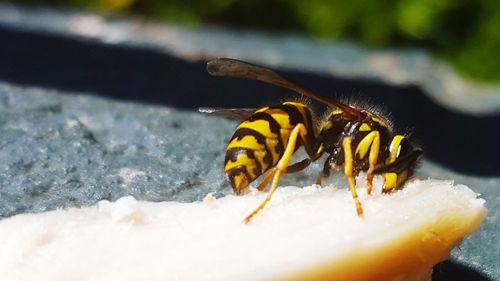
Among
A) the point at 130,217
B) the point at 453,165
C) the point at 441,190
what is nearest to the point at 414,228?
the point at 441,190

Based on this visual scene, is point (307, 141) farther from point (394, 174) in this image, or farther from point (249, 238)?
point (249, 238)

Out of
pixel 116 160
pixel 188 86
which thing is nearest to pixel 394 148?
pixel 116 160

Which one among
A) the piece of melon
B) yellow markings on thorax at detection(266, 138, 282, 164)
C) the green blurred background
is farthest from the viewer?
the green blurred background

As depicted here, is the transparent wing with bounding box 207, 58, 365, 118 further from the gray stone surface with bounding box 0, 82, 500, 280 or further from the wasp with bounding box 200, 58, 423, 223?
the gray stone surface with bounding box 0, 82, 500, 280

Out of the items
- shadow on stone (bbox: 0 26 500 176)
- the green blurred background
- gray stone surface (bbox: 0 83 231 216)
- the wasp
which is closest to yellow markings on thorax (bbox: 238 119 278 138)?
the wasp

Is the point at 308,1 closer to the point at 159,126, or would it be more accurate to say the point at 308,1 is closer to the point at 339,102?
the point at 159,126
